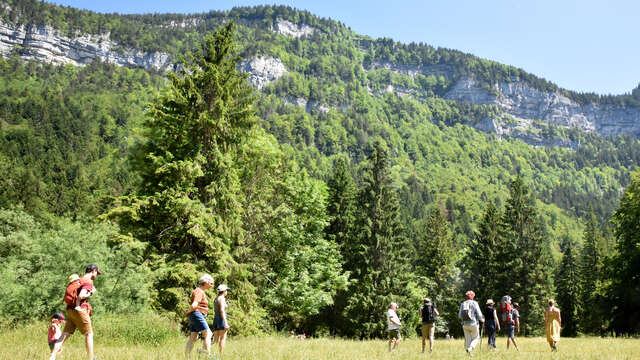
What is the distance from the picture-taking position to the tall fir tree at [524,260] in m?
A: 39.8

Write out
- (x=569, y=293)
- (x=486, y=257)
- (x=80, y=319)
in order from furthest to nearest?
1. (x=569, y=293)
2. (x=486, y=257)
3. (x=80, y=319)

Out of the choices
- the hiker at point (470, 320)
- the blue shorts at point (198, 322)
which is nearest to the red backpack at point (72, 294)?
the blue shorts at point (198, 322)

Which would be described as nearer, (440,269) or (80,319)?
(80,319)

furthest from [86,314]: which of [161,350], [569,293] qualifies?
[569,293]

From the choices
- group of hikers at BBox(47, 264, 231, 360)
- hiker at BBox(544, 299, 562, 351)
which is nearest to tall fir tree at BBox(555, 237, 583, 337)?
hiker at BBox(544, 299, 562, 351)

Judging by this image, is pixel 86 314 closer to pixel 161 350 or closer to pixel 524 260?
pixel 161 350

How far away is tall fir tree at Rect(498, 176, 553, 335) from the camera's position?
130ft

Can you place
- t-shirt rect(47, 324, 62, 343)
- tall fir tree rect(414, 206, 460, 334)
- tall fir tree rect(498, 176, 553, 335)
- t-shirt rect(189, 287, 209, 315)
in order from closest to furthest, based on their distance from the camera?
t-shirt rect(47, 324, 62, 343)
t-shirt rect(189, 287, 209, 315)
tall fir tree rect(498, 176, 553, 335)
tall fir tree rect(414, 206, 460, 334)

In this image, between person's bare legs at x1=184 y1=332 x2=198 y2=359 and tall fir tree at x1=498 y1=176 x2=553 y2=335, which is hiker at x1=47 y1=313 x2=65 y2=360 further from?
tall fir tree at x1=498 y1=176 x2=553 y2=335

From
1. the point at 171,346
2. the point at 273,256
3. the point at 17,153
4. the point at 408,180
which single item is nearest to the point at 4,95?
the point at 17,153

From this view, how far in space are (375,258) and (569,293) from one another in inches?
1341

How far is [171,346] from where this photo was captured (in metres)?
11.6

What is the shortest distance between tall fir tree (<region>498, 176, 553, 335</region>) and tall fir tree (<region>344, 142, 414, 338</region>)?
1202 cm

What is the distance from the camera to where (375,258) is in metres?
34.9
